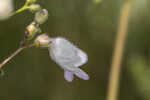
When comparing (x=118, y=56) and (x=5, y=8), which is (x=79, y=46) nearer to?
(x=5, y=8)

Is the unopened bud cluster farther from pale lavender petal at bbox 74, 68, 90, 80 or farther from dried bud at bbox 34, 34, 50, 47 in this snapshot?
pale lavender petal at bbox 74, 68, 90, 80

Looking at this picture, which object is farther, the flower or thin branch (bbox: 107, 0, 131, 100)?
thin branch (bbox: 107, 0, 131, 100)

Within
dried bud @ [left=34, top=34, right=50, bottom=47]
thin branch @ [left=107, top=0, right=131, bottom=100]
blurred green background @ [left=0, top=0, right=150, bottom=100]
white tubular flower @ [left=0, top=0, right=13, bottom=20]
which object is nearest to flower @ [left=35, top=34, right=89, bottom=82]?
dried bud @ [left=34, top=34, right=50, bottom=47]

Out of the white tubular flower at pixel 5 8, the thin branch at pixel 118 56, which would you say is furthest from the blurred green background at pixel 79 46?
the thin branch at pixel 118 56

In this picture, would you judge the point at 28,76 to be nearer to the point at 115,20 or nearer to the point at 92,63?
the point at 92,63

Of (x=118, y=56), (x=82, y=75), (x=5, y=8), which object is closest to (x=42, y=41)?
(x=82, y=75)

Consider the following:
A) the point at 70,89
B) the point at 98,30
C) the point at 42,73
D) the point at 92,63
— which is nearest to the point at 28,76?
the point at 42,73

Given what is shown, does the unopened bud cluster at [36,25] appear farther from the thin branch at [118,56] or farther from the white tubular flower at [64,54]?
the thin branch at [118,56]

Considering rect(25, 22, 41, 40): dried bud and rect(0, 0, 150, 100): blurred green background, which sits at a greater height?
rect(25, 22, 41, 40): dried bud

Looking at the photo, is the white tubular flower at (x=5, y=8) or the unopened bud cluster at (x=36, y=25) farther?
the white tubular flower at (x=5, y=8)
